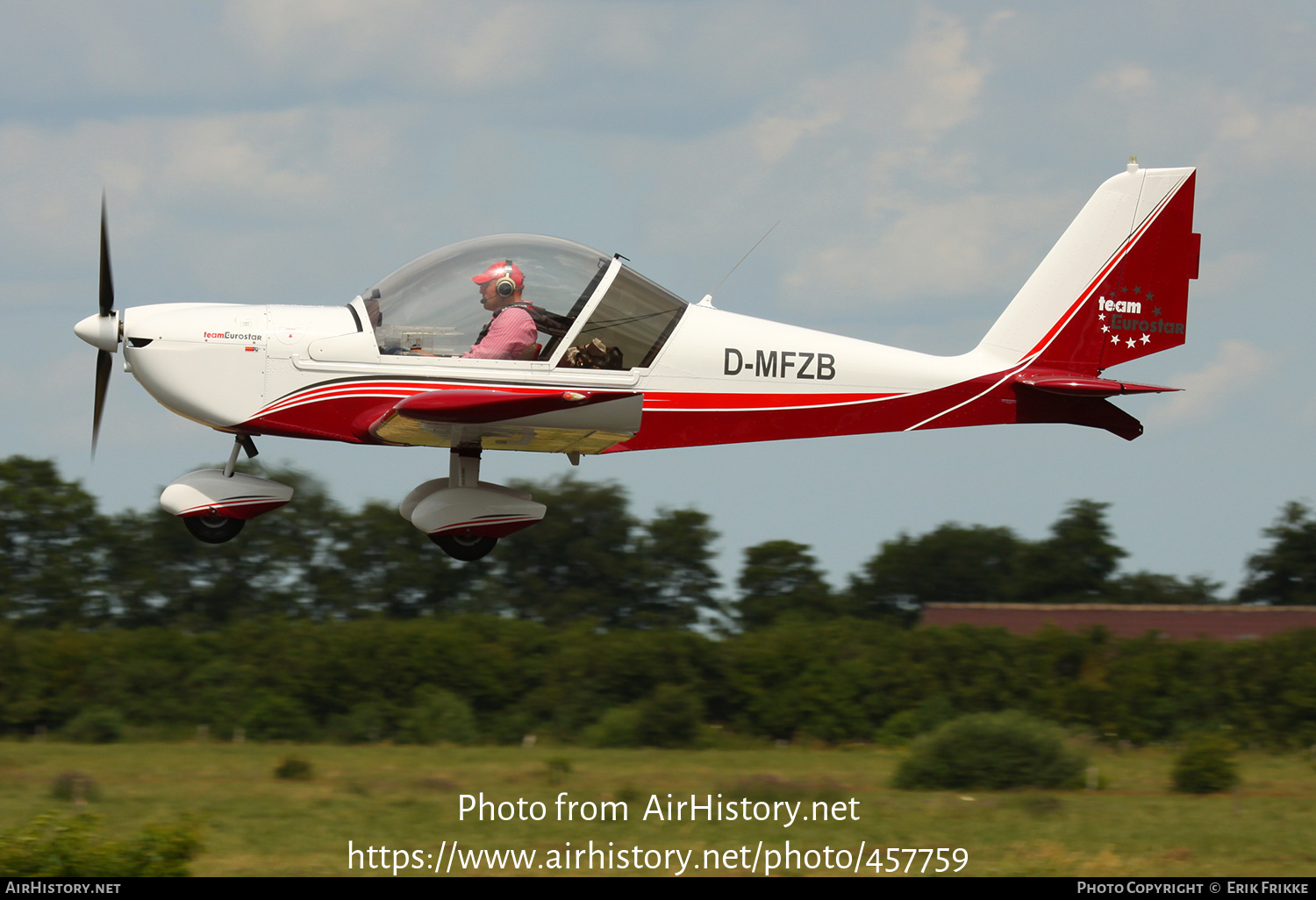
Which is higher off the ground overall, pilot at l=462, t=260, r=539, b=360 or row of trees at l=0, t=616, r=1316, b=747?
pilot at l=462, t=260, r=539, b=360

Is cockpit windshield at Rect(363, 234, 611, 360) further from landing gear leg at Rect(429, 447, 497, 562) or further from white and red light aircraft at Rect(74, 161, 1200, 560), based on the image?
landing gear leg at Rect(429, 447, 497, 562)

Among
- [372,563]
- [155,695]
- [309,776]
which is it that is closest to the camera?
[309,776]

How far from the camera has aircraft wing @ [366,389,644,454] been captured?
980cm

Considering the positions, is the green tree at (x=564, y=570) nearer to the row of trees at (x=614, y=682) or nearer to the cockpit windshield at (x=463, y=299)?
the row of trees at (x=614, y=682)

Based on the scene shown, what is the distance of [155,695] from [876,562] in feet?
89.8

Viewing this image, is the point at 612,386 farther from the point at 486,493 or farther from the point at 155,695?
the point at 155,695

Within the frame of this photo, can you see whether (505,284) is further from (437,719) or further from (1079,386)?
(437,719)

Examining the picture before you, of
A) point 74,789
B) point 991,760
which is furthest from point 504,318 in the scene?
point 991,760

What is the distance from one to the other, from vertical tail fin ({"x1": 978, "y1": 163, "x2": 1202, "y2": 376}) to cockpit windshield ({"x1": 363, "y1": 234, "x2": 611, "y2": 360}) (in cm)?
395

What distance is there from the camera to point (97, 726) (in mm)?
39375

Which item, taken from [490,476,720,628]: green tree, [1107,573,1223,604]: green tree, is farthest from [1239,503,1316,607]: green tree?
[490,476,720,628]: green tree

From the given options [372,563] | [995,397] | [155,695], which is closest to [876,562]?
[372,563]

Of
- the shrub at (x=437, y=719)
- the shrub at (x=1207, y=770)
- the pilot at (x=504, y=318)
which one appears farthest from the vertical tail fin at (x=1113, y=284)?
the shrub at (x=437, y=719)

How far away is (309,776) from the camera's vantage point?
98.6ft
